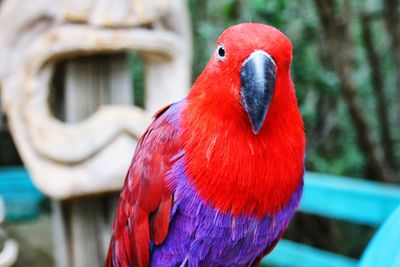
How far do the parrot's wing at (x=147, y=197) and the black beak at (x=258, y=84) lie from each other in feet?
0.55

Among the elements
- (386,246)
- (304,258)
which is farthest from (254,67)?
(304,258)

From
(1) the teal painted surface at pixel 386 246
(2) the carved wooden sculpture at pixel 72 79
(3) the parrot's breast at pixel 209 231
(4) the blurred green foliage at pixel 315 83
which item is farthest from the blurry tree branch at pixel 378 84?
(3) the parrot's breast at pixel 209 231

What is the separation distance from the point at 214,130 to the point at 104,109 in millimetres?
718

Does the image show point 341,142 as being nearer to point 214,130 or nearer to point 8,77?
point 8,77

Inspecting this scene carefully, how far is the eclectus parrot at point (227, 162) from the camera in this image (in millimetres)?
776

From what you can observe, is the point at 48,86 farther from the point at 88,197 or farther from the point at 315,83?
the point at 315,83

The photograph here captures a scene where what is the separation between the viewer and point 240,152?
2.67ft

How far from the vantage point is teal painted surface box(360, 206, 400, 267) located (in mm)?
915

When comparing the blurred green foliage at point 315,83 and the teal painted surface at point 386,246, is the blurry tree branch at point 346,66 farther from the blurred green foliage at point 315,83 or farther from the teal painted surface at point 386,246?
the teal painted surface at point 386,246

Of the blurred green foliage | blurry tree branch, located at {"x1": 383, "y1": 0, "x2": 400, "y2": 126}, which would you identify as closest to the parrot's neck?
the blurred green foliage

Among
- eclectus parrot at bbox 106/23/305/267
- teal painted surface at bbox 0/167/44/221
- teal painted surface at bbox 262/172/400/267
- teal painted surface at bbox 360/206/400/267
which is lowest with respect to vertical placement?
teal painted surface at bbox 0/167/44/221

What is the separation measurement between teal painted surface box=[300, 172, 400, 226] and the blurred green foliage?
23.0 inches

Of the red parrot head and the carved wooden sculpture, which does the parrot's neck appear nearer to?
the red parrot head

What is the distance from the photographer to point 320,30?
102 inches
